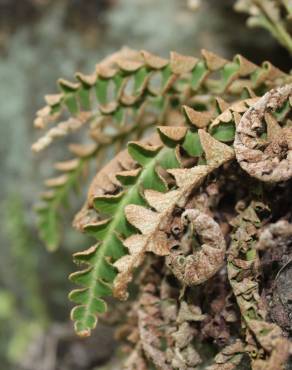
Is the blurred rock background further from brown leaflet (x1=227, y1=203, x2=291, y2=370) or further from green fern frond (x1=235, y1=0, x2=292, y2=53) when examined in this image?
brown leaflet (x1=227, y1=203, x2=291, y2=370)

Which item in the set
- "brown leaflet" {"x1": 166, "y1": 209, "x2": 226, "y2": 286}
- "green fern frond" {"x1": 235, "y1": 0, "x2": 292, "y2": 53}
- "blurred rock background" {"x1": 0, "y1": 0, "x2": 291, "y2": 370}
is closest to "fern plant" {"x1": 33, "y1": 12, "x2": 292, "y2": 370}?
"brown leaflet" {"x1": 166, "y1": 209, "x2": 226, "y2": 286}

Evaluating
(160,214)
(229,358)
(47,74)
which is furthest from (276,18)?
(47,74)

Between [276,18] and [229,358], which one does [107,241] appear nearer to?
[229,358]

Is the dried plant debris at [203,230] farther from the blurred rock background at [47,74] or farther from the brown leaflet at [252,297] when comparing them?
the blurred rock background at [47,74]

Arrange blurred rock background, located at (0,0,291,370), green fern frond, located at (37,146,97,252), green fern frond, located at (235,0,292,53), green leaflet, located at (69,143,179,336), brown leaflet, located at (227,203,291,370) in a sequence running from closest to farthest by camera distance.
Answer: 1. brown leaflet, located at (227,203,291,370)
2. green leaflet, located at (69,143,179,336)
3. green fern frond, located at (235,0,292,53)
4. green fern frond, located at (37,146,97,252)
5. blurred rock background, located at (0,0,291,370)

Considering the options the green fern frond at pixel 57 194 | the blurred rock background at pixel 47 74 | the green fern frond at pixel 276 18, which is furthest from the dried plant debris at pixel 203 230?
the blurred rock background at pixel 47 74

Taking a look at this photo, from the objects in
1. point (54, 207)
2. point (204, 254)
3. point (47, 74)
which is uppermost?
point (47, 74)

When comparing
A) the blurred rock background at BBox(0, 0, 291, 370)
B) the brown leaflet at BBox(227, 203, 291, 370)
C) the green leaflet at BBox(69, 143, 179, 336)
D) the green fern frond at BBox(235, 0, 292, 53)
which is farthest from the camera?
the blurred rock background at BBox(0, 0, 291, 370)
